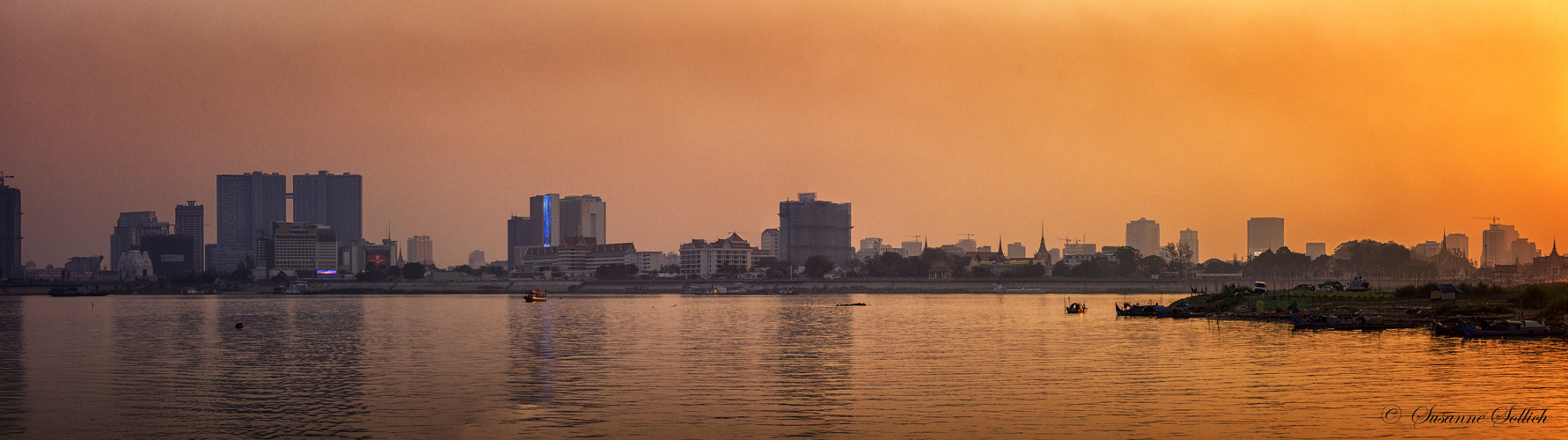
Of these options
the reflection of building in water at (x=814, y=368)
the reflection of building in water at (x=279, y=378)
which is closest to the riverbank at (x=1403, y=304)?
the reflection of building in water at (x=814, y=368)

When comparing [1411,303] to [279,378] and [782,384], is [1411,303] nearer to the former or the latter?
[782,384]

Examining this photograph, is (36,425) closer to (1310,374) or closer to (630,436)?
(630,436)

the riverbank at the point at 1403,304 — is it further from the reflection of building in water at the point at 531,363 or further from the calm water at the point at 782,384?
the reflection of building in water at the point at 531,363

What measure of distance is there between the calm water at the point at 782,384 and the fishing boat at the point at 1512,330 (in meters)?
3.75

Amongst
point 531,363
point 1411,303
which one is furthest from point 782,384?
point 1411,303

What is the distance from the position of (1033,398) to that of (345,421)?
2352cm

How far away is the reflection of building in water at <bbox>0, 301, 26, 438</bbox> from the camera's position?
36.2 m

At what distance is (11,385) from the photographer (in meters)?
48.5

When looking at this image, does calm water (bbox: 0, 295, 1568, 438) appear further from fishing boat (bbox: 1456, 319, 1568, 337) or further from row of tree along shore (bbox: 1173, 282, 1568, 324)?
row of tree along shore (bbox: 1173, 282, 1568, 324)

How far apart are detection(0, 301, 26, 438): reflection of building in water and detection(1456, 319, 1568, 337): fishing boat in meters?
74.4

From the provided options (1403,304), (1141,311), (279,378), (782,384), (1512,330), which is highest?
(1403,304)

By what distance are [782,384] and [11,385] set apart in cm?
3395

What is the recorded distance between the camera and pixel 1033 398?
3984cm

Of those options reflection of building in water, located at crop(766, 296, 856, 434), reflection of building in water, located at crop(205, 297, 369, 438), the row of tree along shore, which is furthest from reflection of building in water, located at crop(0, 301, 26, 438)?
the row of tree along shore
